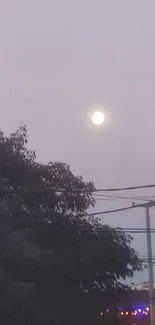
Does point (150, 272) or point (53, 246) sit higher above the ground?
point (150, 272)

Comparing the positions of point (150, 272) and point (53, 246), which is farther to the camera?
point (150, 272)

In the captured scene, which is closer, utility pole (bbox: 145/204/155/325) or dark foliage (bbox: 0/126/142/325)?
dark foliage (bbox: 0/126/142/325)

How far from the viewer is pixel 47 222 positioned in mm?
23141

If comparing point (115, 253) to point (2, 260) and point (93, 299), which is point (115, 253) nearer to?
point (93, 299)

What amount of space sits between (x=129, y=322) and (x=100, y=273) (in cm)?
2407

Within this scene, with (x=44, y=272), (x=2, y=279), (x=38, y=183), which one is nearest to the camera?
(x=2, y=279)

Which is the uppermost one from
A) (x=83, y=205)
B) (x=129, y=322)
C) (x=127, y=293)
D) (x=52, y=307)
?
(x=129, y=322)

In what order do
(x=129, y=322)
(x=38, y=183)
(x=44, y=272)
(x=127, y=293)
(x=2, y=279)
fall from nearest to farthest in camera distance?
(x=2, y=279) → (x=44, y=272) → (x=38, y=183) → (x=127, y=293) → (x=129, y=322)

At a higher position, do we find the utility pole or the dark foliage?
the utility pole

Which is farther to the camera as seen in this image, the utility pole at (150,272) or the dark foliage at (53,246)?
the utility pole at (150,272)

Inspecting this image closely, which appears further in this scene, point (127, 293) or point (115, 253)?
point (127, 293)

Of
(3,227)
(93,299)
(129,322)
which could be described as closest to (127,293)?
(93,299)

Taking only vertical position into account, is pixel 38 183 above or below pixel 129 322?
below

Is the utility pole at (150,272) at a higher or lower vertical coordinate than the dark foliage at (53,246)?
higher
